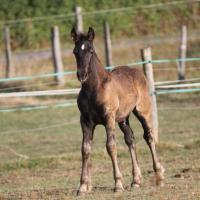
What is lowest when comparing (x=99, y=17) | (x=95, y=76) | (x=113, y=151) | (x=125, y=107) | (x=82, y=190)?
(x=82, y=190)

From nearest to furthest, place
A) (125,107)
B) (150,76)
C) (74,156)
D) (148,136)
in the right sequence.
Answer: (125,107) → (148,136) → (74,156) → (150,76)

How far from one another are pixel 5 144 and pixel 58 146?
46.4 inches

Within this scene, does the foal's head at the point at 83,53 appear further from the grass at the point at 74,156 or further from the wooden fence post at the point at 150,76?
the wooden fence post at the point at 150,76

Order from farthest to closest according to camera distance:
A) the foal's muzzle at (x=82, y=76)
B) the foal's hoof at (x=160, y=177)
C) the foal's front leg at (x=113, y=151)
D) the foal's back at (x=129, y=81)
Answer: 1. the foal's back at (x=129, y=81)
2. the foal's hoof at (x=160, y=177)
3. the foal's front leg at (x=113, y=151)
4. the foal's muzzle at (x=82, y=76)

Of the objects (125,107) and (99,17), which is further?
(99,17)

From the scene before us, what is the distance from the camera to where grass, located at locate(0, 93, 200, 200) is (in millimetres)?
11938

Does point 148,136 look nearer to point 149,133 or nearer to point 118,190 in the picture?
point 149,133

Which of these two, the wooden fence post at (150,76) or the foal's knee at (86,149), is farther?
the wooden fence post at (150,76)

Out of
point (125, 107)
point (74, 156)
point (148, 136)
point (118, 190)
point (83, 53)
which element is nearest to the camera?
point (83, 53)

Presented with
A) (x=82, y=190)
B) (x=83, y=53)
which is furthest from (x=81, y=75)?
(x=82, y=190)

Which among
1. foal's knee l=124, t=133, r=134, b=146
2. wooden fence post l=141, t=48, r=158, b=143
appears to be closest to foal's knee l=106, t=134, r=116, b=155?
foal's knee l=124, t=133, r=134, b=146

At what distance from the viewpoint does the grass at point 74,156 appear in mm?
11938

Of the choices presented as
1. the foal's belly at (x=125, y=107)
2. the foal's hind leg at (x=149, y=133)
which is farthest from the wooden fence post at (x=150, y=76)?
the foal's belly at (x=125, y=107)

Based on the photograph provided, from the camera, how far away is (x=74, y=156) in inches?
647
